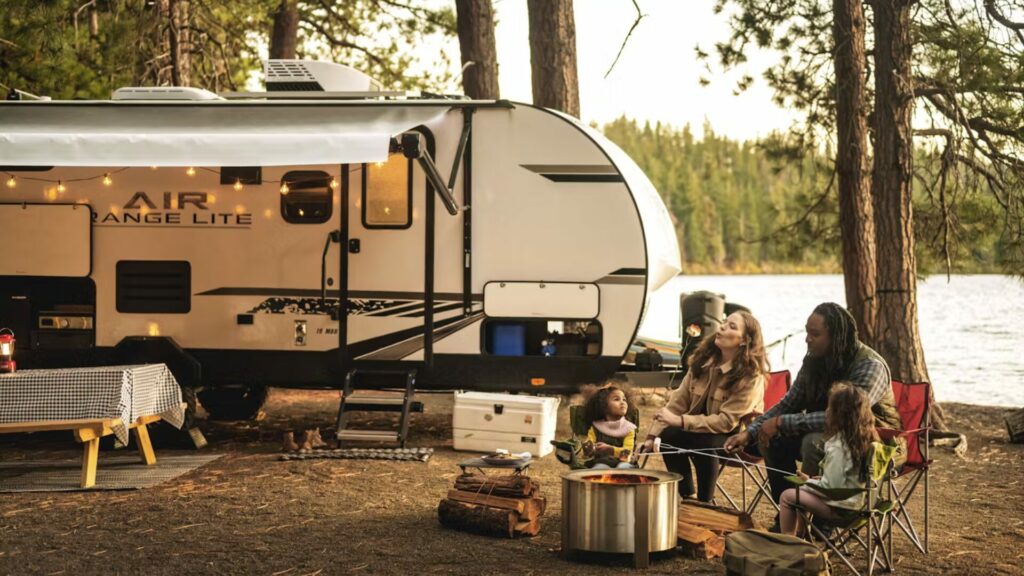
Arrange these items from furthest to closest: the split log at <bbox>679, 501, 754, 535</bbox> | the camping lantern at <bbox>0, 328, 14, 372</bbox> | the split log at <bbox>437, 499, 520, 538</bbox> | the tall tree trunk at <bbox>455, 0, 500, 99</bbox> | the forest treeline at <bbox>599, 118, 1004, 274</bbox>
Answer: the forest treeline at <bbox>599, 118, 1004, 274</bbox> → the tall tree trunk at <bbox>455, 0, 500, 99</bbox> → the camping lantern at <bbox>0, 328, 14, 372</bbox> → the split log at <bbox>437, 499, 520, 538</bbox> → the split log at <bbox>679, 501, 754, 535</bbox>

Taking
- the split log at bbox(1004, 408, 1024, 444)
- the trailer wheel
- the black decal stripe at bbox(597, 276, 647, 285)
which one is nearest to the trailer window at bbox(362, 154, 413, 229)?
the black decal stripe at bbox(597, 276, 647, 285)

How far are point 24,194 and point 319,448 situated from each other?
123 inches

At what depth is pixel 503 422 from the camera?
921 cm

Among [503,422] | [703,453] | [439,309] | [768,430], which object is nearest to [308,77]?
[439,309]

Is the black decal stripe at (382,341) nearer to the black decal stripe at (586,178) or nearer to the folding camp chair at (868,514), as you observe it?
the black decal stripe at (586,178)

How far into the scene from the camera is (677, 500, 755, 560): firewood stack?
582cm

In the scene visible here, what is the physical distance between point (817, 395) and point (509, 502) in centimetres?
170

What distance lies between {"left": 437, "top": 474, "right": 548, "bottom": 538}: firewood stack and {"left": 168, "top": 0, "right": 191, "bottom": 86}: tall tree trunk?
8520 millimetres

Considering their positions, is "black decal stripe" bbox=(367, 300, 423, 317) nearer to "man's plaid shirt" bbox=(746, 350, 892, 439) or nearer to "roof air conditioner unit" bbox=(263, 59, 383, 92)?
"roof air conditioner unit" bbox=(263, 59, 383, 92)

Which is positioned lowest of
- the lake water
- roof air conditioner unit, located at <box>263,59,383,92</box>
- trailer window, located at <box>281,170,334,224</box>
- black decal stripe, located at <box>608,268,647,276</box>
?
the lake water

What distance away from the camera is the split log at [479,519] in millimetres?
6227

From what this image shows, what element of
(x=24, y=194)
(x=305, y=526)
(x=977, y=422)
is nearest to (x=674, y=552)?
(x=305, y=526)

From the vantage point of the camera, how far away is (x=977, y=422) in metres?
11.9

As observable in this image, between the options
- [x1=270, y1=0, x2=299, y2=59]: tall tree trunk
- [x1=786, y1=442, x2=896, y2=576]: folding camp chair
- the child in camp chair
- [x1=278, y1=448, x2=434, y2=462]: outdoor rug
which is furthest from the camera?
[x1=270, y1=0, x2=299, y2=59]: tall tree trunk
